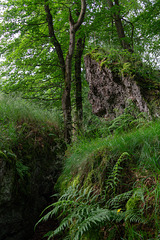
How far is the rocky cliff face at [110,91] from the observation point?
15.2ft

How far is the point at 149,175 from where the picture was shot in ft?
7.15

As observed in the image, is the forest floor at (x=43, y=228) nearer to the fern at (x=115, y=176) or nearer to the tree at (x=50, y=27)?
the fern at (x=115, y=176)

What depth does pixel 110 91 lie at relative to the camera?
5.59 meters

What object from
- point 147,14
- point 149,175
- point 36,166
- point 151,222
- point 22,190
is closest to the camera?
point 151,222

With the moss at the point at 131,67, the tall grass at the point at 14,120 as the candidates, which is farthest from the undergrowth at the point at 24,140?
the moss at the point at 131,67

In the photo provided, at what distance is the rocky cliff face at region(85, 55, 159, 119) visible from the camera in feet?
15.2

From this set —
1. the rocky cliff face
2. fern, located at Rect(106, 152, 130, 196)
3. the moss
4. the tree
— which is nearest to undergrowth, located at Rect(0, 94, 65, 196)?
the tree

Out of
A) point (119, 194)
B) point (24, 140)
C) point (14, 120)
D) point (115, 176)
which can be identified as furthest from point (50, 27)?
point (119, 194)

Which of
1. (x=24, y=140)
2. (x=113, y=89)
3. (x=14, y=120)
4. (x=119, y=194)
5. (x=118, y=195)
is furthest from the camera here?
(x=113, y=89)

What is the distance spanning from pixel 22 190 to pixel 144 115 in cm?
297

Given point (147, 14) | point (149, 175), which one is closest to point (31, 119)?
point (149, 175)

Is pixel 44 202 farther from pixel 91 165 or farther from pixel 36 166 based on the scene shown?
pixel 91 165

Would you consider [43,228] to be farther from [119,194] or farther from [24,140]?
[119,194]

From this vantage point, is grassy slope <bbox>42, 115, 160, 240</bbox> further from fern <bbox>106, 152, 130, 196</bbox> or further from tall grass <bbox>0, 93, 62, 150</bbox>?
tall grass <bbox>0, 93, 62, 150</bbox>
